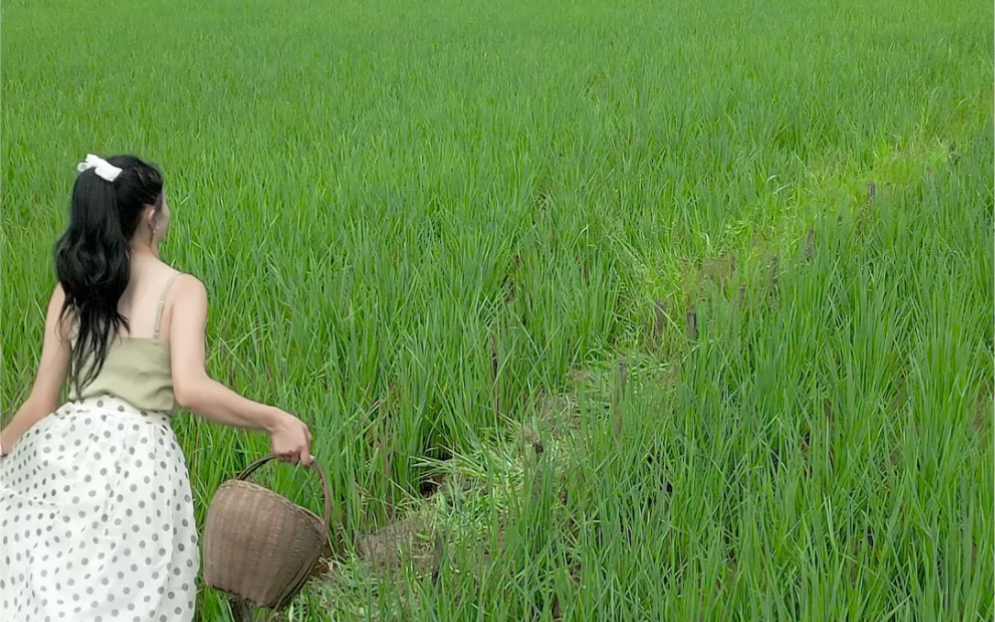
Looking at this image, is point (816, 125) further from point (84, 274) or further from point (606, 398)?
point (84, 274)

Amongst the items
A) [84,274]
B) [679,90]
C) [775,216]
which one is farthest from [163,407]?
[679,90]

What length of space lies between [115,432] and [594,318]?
4.41 ft

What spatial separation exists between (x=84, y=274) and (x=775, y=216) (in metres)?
2.44

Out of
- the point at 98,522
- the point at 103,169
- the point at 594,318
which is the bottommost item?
the point at 594,318

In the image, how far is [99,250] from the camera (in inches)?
52.9

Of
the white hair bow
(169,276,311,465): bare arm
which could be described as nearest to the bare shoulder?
(169,276,311,465): bare arm

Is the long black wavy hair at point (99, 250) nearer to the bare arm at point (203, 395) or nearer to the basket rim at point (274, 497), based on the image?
the bare arm at point (203, 395)

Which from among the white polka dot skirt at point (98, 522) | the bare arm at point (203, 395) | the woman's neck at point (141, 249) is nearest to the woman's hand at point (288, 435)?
the bare arm at point (203, 395)

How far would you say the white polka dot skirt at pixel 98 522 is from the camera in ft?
4.30

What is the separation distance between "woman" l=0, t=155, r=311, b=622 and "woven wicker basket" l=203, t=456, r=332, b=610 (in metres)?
0.04

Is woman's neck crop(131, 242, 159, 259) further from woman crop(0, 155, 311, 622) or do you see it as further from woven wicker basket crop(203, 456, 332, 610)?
woven wicker basket crop(203, 456, 332, 610)

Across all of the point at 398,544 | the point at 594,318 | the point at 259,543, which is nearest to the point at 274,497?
the point at 259,543

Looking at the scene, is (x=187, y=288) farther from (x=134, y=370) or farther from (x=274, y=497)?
(x=274, y=497)

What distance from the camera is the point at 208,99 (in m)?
5.32
